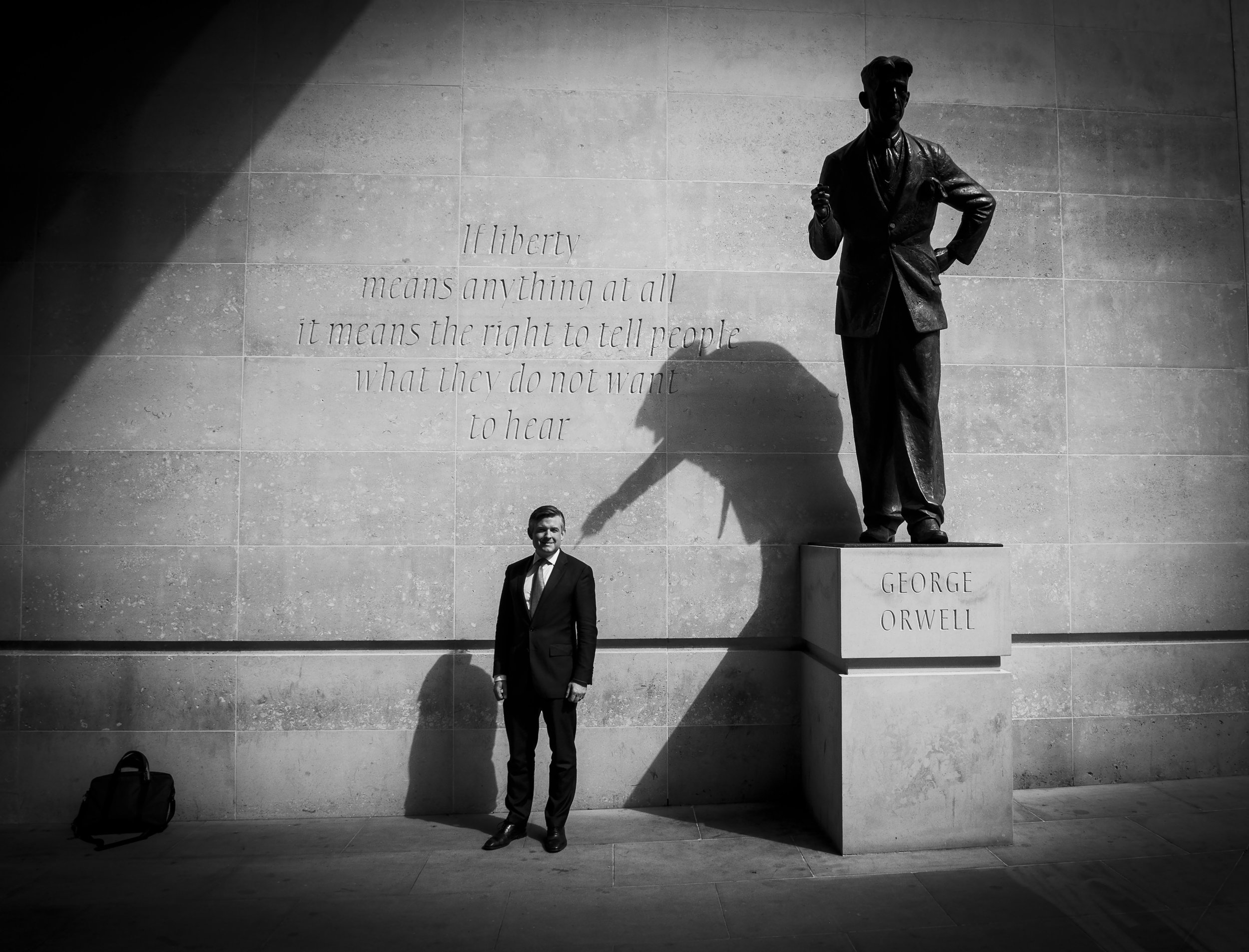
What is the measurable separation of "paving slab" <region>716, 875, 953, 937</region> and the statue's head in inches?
182

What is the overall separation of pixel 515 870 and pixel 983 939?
2.61 meters

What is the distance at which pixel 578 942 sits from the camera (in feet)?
13.2

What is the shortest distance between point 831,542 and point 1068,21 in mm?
4963

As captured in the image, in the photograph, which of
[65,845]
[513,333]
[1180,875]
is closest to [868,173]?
[513,333]

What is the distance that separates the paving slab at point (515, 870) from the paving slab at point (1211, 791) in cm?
433

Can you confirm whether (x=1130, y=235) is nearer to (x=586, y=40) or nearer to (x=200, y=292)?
(x=586, y=40)

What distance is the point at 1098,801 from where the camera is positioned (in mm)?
6055

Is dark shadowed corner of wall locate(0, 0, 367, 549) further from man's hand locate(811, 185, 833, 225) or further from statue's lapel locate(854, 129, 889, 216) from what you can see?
statue's lapel locate(854, 129, 889, 216)

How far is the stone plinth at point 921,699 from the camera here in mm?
5141

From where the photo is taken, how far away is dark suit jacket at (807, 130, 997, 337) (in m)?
5.45

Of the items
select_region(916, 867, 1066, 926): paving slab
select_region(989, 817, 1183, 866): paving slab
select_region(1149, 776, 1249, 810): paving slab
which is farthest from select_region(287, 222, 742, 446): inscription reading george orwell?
select_region(1149, 776, 1249, 810): paving slab

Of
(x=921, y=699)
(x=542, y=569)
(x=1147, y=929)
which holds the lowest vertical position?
(x=1147, y=929)

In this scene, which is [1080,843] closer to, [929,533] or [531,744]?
[929,533]

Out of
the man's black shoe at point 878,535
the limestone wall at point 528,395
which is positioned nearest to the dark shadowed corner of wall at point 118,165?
the limestone wall at point 528,395
